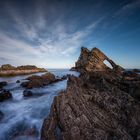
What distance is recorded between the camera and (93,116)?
7.04 meters

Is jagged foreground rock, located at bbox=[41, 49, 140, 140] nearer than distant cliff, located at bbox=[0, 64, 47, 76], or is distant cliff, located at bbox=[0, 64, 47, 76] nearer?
jagged foreground rock, located at bbox=[41, 49, 140, 140]

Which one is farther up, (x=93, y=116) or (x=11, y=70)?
(x=11, y=70)

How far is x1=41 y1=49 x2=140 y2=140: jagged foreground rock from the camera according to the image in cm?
625

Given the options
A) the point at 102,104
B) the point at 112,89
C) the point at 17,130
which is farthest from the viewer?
the point at 17,130

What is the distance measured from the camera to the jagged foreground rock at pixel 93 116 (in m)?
6.25

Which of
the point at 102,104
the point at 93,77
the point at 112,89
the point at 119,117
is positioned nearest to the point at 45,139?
the point at 102,104

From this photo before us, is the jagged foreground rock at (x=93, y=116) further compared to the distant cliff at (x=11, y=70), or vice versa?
the distant cliff at (x=11, y=70)

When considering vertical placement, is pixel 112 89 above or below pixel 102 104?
above

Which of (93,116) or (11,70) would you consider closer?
(93,116)

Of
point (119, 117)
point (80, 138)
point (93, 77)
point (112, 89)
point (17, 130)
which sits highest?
point (93, 77)

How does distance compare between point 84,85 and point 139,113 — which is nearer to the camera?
point 139,113

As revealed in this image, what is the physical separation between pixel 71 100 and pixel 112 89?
331cm

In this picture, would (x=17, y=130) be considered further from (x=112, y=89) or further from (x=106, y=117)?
(x=112, y=89)

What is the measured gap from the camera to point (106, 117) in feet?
23.3
